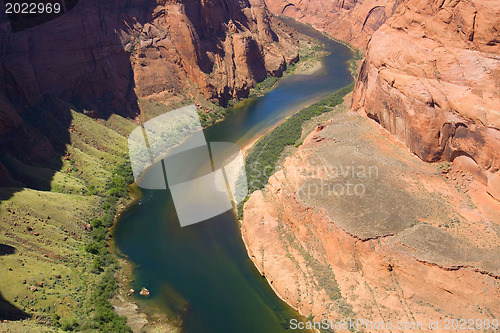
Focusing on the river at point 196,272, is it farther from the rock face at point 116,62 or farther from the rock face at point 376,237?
the rock face at point 116,62

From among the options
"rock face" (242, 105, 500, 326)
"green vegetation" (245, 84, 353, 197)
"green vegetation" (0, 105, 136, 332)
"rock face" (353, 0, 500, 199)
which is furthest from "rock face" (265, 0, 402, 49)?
"green vegetation" (0, 105, 136, 332)

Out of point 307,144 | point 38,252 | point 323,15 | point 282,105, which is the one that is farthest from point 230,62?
point 323,15

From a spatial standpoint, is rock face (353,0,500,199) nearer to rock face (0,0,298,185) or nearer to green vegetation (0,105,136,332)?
green vegetation (0,105,136,332)

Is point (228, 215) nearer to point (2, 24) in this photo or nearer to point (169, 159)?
point (169, 159)

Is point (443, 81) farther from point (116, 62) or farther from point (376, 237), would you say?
point (116, 62)

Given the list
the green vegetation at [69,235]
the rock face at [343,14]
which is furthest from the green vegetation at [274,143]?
the rock face at [343,14]

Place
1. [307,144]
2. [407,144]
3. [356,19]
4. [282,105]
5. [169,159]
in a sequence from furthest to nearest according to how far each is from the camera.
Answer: [356,19] < [282,105] < [169,159] < [307,144] < [407,144]

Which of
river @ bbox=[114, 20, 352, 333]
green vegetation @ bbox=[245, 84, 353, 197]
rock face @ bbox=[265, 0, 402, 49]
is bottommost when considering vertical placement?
river @ bbox=[114, 20, 352, 333]
